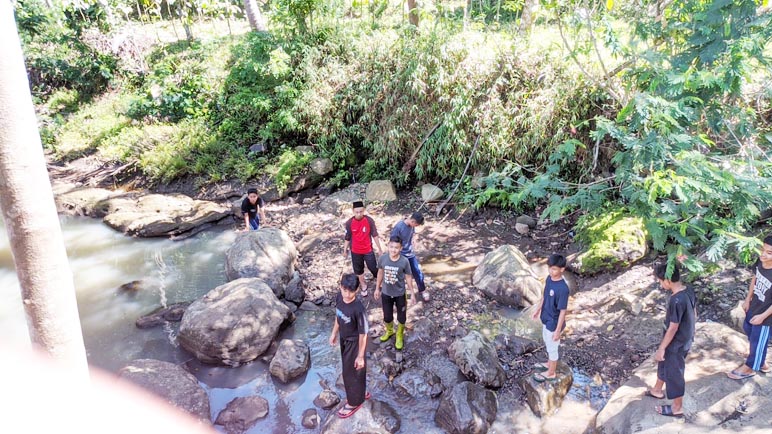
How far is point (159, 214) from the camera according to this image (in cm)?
1095

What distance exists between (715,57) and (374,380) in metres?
5.66

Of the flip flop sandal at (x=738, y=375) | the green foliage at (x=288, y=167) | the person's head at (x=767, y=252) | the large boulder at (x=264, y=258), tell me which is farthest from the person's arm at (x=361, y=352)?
the green foliage at (x=288, y=167)

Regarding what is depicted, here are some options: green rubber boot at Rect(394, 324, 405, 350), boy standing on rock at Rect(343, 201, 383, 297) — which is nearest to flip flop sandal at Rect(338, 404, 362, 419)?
green rubber boot at Rect(394, 324, 405, 350)

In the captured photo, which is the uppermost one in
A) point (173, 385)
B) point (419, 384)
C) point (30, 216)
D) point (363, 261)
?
point (30, 216)

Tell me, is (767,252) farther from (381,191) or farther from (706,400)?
(381,191)

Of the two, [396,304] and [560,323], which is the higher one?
[560,323]

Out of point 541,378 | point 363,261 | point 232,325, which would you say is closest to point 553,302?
point 541,378

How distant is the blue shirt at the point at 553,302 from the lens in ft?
16.2

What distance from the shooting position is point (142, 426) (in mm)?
4930

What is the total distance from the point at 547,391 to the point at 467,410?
3.03ft

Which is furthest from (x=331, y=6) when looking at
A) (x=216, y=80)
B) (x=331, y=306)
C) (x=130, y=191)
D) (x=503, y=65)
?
(x=331, y=306)

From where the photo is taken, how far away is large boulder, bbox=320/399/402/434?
491 cm

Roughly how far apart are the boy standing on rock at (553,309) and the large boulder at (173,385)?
150 inches

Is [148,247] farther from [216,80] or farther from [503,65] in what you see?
[503,65]
